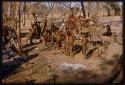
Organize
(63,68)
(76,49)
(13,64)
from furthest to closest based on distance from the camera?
(76,49)
(13,64)
(63,68)

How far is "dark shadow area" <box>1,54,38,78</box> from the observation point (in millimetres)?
6721

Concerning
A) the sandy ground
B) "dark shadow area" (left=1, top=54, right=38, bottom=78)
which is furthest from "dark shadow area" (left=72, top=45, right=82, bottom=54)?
"dark shadow area" (left=1, top=54, right=38, bottom=78)

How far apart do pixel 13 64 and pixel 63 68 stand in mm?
1419

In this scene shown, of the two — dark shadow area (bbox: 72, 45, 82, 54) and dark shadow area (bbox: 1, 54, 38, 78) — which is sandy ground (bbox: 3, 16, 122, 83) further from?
dark shadow area (bbox: 72, 45, 82, 54)

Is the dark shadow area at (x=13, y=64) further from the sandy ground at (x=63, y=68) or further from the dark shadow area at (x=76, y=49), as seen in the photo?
the dark shadow area at (x=76, y=49)

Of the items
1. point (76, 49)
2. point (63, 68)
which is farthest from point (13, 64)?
point (76, 49)

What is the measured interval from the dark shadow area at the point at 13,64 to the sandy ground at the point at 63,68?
10 centimetres

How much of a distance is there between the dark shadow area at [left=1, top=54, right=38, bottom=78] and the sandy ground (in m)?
0.10

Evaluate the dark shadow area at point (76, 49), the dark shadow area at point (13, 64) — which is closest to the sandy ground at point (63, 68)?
the dark shadow area at point (13, 64)

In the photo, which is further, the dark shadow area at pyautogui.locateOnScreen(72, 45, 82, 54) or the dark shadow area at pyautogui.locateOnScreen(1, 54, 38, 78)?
the dark shadow area at pyautogui.locateOnScreen(72, 45, 82, 54)

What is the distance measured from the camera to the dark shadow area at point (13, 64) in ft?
22.1

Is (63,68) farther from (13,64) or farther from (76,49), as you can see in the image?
(76,49)

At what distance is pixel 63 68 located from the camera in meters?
7.31

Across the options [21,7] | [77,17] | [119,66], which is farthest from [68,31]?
[119,66]
